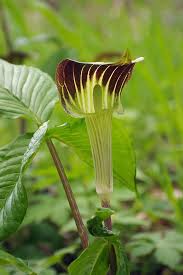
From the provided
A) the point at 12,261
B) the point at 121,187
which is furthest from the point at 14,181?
the point at 121,187

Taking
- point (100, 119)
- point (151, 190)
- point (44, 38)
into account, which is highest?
point (44, 38)

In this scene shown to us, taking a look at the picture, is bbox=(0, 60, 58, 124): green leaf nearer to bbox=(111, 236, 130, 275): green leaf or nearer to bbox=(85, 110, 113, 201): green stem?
bbox=(85, 110, 113, 201): green stem

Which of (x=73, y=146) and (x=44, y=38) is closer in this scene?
(x=73, y=146)

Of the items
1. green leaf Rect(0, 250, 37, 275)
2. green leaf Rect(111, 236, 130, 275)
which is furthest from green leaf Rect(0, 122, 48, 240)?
green leaf Rect(111, 236, 130, 275)

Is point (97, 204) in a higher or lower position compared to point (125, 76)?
lower

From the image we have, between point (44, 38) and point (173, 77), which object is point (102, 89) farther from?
point (173, 77)

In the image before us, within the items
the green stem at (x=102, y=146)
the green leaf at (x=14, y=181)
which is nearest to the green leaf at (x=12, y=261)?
the green leaf at (x=14, y=181)

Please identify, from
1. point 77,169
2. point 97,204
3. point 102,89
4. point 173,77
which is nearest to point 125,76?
point 102,89
